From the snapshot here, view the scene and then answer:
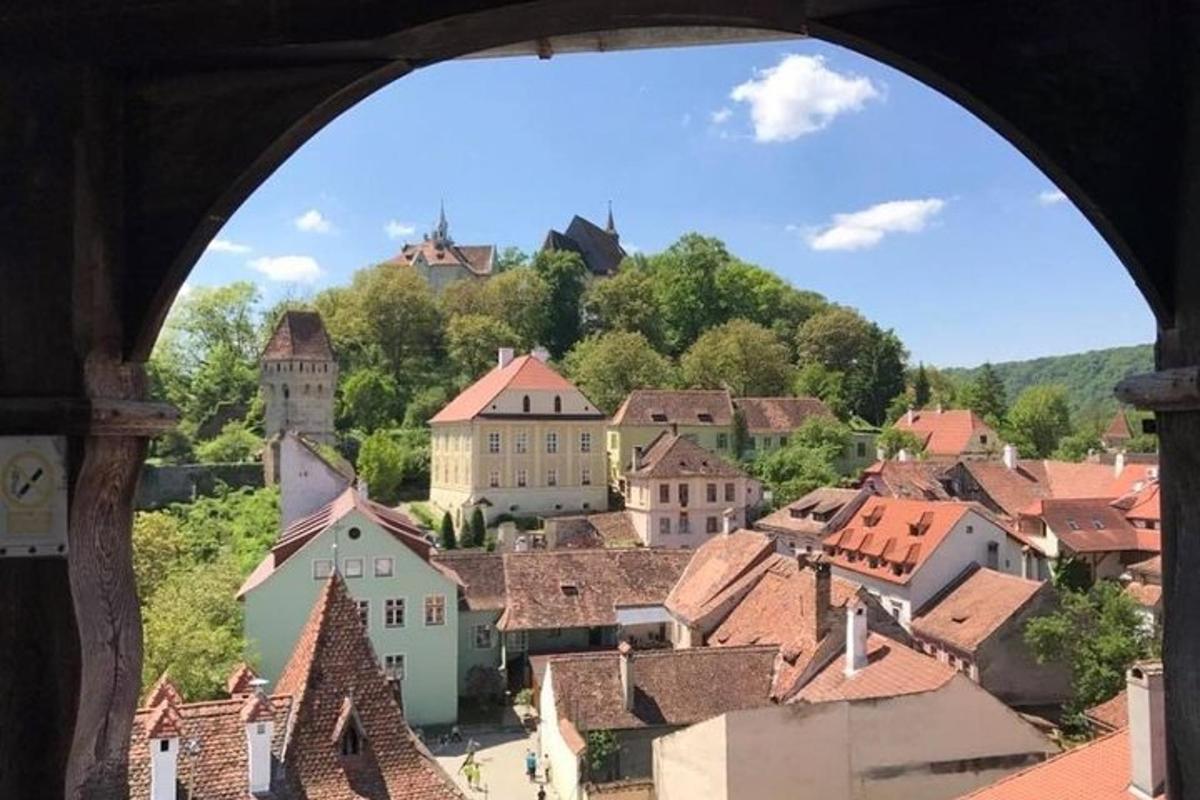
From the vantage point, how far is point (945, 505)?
3112 centimetres

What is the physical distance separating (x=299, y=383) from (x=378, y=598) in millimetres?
30099

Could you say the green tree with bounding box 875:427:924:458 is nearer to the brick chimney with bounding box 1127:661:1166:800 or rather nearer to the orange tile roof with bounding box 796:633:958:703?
the orange tile roof with bounding box 796:633:958:703

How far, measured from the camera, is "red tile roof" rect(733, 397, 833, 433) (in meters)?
55.3

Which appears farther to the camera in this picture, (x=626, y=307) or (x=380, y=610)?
(x=626, y=307)

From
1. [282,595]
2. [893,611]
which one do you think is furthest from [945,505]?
[282,595]

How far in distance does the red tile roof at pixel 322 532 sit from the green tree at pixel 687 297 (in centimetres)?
5162

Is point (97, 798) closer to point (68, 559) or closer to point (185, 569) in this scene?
point (68, 559)

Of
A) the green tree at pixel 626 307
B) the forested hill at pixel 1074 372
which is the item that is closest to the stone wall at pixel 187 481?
the green tree at pixel 626 307

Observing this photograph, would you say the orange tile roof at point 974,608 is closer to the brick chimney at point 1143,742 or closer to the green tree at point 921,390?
the brick chimney at point 1143,742

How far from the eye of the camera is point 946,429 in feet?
197

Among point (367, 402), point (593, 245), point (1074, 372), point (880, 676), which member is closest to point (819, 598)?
point (880, 676)

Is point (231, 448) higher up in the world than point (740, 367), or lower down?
lower down

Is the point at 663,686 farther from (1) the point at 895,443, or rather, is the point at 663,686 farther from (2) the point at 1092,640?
(1) the point at 895,443

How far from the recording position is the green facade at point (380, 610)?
22.2 m
